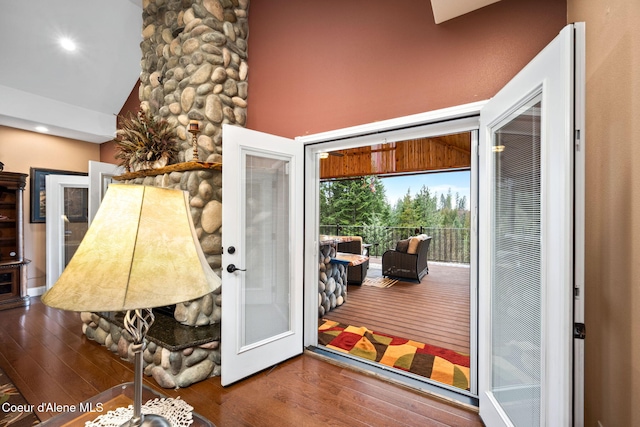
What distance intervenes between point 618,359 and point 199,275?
170 cm

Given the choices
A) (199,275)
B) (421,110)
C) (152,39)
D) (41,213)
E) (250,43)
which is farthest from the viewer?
(41,213)

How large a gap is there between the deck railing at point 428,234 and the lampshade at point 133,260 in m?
6.84

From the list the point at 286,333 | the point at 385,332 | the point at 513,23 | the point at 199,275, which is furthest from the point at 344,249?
the point at 199,275

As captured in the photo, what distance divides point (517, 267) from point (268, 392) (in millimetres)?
1954

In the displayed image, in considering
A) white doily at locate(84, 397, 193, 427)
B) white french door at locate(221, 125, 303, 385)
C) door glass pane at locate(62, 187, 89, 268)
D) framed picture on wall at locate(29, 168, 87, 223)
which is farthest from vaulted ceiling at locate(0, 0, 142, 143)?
white doily at locate(84, 397, 193, 427)

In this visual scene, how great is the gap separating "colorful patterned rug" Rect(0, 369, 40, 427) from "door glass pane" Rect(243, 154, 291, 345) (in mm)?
1466

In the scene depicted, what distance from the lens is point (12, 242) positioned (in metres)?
4.61

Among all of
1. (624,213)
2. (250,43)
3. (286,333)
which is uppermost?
(250,43)

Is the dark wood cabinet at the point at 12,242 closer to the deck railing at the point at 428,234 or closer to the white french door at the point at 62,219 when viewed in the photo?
the white french door at the point at 62,219

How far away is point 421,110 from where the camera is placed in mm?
2150

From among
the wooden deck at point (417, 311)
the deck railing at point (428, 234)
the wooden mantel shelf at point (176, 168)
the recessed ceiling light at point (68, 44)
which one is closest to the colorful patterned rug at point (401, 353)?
the wooden deck at point (417, 311)

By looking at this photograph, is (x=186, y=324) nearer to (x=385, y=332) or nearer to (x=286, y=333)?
(x=286, y=333)

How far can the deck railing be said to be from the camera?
726cm

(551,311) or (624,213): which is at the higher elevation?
(624,213)
